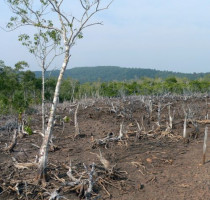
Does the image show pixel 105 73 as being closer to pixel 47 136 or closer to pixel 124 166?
pixel 124 166

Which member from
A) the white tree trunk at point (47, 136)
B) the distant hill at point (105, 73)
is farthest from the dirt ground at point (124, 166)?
the distant hill at point (105, 73)

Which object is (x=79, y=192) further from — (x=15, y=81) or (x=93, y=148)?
(x=15, y=81)

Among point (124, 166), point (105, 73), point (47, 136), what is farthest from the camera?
point (105, 73)

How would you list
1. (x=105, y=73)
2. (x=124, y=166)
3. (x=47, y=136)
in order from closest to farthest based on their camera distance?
(x=47, y=136) → (x=124, y=166) → (x=105, y=73)

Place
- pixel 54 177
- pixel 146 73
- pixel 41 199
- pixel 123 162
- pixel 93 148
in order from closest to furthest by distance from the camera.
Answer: pixel 41 199, pixel 54 177, pixel 123 162, pixel 93 148, pixel 146 73

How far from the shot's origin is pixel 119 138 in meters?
7.58

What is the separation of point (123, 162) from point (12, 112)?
9297 mm

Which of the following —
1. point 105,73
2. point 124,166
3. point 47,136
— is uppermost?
point 105,73

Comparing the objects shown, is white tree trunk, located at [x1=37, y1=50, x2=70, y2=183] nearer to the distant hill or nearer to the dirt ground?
the dirt ground

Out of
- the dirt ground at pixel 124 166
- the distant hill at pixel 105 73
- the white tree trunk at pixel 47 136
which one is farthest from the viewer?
the distant hill at pixel 105 73

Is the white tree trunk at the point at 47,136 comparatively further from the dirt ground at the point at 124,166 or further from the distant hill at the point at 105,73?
the distant hill at the point at 105,73

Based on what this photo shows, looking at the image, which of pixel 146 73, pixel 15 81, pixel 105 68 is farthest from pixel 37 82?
pixel 105 68

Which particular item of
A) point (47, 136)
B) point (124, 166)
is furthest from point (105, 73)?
point (47, 136)

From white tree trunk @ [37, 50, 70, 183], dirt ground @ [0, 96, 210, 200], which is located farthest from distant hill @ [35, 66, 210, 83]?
white tree trunk @ [37, 50, 70, 183]
